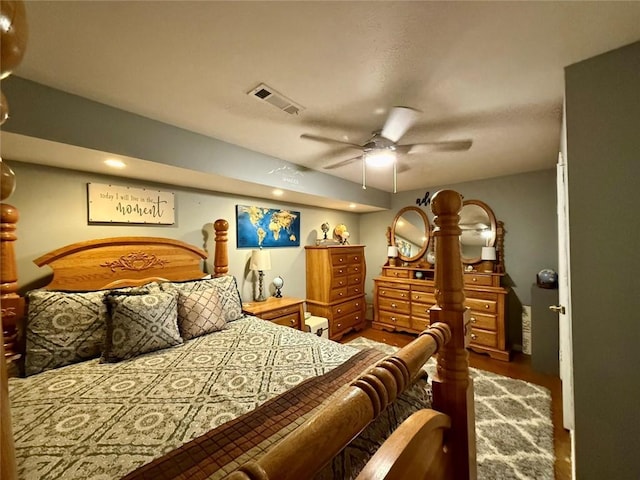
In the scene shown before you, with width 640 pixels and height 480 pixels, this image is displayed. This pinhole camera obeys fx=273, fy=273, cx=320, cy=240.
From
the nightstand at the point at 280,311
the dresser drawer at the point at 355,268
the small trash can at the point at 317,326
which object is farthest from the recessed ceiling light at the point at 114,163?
the dresser drawer at the point at 355,268

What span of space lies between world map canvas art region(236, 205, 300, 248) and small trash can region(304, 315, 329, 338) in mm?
1025

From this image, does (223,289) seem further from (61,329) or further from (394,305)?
(394,305)

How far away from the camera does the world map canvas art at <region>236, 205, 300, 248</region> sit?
315 centimetres

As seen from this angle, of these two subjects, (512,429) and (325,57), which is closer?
(325,57)

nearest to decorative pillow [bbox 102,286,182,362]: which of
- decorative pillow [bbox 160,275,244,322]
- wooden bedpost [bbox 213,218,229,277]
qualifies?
decorative pillow [bbox 160,275,244,322]

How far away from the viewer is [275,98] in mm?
1639

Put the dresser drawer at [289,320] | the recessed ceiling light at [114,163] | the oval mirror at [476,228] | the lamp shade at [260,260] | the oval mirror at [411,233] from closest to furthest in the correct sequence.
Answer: the recessed ceiling light at [114,163] < the dresser drawer at [289,320] < the lamp shade at [260,260] < the oval mirror at [476,228] < the oval mirror at [411,233]

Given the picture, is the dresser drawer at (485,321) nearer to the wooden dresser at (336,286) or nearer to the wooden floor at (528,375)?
the wooden floor at (528,375)

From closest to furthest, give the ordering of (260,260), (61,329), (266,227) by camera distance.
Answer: (61,329), (260,260), (266,227)

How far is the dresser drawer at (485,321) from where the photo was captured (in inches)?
124

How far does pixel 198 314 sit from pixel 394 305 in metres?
2.80

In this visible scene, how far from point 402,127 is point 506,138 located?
113cm

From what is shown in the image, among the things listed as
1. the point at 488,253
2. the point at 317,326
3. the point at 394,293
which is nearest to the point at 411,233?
the point at 394,293

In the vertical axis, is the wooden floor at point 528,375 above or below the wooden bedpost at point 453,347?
below
